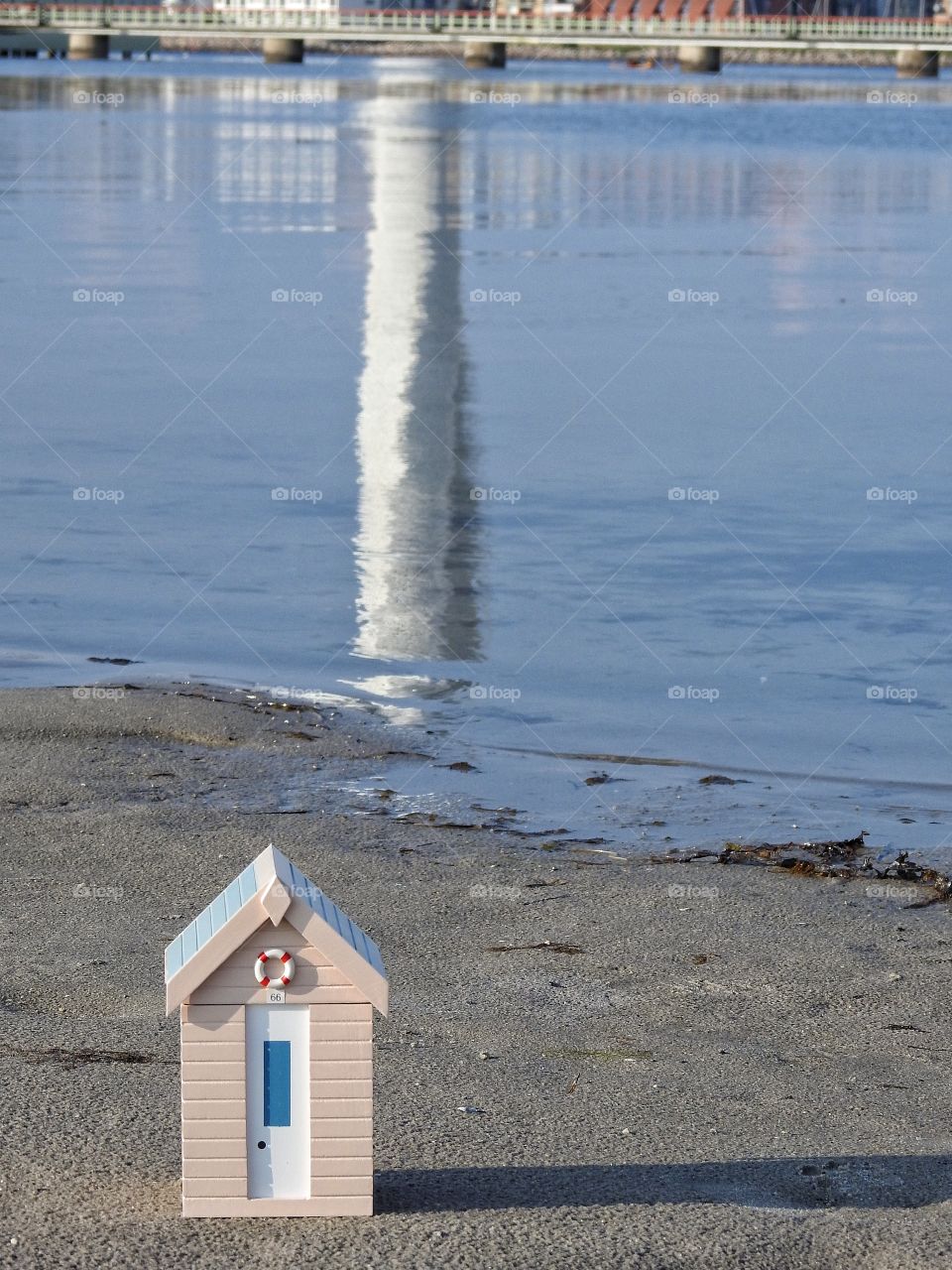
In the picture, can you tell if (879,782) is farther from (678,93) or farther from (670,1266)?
(678,93)

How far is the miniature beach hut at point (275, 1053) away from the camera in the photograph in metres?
4.12

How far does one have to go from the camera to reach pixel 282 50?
346 feet

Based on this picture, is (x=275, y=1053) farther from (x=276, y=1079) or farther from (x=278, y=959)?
(x=278, y=959)

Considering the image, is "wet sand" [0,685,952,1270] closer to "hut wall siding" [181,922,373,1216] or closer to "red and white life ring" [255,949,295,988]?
"hut wall siding" [181,922,373,1216]

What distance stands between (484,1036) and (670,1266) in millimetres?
1386

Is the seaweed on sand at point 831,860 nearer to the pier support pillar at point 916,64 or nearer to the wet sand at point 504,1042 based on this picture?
the wet sand at point 504,1042

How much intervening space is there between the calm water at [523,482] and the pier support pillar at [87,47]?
3048 inches

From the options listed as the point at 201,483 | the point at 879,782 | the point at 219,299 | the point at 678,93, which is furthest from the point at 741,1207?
the point at 678,93

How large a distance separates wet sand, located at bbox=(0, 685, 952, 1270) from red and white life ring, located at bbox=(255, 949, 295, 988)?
1.85 ft

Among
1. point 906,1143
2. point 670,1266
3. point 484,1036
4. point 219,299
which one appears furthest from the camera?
Result: point 219,299

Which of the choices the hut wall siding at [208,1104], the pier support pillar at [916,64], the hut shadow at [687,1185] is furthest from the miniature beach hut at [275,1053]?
the pier support pillar at [916,64]

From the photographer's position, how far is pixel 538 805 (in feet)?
25.8

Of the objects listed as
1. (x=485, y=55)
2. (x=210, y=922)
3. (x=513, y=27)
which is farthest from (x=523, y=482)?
(x=485, y=55)

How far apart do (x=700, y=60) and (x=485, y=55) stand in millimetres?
11369
